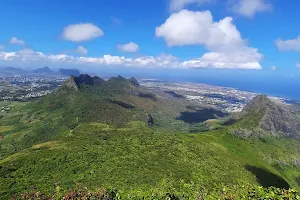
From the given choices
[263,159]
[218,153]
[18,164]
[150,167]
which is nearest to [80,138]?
[18,164]

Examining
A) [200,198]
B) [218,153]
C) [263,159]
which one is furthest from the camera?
[263,159]

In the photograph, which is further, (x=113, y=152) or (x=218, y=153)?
(x=218, y=153)

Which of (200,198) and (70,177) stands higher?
(200,198)

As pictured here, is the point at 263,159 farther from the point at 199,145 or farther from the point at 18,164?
the point at 18,164

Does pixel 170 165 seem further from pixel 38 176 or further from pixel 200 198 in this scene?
pixel 200 198

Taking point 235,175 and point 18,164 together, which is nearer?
point 18,164

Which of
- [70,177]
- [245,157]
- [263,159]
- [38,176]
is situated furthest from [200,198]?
[263,159]

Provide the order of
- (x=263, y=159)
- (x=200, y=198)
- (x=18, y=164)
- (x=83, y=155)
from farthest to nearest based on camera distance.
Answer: (x=263, y=159) < (x=83, y=155) < (x=18, y=164) < (x=200, y=198)

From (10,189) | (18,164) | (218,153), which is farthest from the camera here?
(218,153)

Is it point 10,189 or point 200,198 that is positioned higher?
point 200,198
